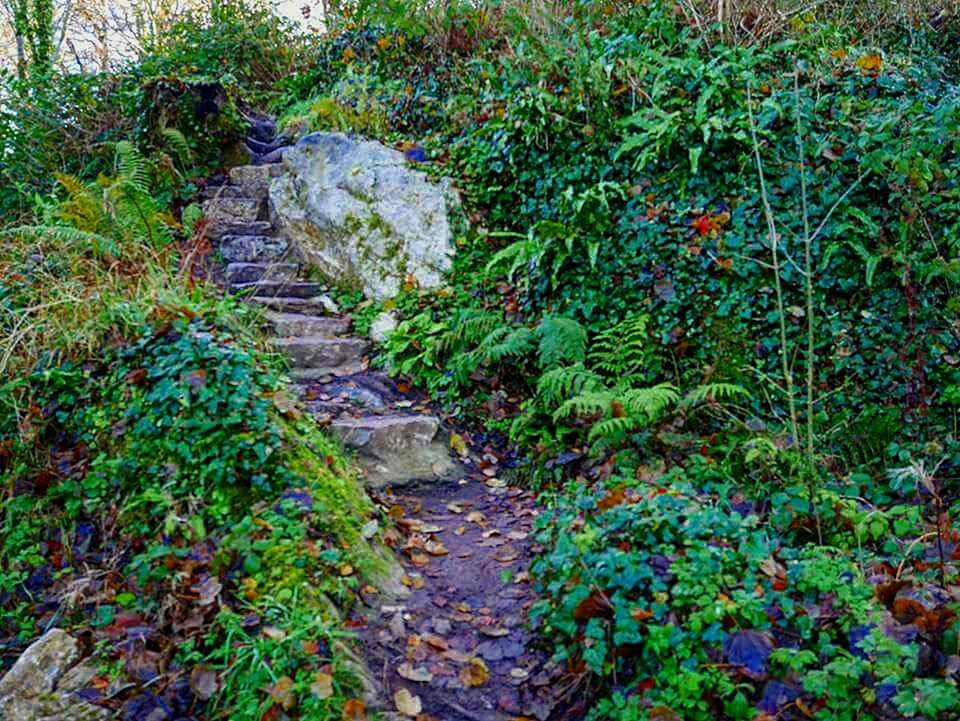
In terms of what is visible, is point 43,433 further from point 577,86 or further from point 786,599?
point 577,86

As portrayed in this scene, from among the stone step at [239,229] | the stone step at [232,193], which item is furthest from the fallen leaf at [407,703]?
the stone step at [232,193]

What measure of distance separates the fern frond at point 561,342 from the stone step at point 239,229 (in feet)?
13.7

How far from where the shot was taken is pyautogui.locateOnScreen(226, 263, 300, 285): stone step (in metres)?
7.59

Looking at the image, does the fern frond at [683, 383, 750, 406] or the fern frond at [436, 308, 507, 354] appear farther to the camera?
the fern frond at [436, 308, 507, 354]

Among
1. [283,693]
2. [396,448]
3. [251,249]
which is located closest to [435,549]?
[396,448]

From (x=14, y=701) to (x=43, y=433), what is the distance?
5.91 ft

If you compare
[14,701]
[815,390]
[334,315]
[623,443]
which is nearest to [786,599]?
[623,443]

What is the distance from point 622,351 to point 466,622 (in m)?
2.64

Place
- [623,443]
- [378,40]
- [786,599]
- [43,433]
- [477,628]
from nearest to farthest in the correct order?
[786,599], [477,628], [43,433], [623,443], [378,40]

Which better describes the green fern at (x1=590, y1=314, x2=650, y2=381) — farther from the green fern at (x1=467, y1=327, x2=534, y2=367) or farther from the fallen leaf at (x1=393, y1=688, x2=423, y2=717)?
the fallen leaf at (x1=393, y1=688, x2=423, y2=717)

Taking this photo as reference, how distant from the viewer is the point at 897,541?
386 centimetres

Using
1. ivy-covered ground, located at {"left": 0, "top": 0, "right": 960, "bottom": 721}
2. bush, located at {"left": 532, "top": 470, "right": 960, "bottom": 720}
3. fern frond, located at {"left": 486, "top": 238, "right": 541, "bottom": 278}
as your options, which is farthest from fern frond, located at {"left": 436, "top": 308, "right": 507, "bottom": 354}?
bush, located at {"left": 532, "top": 470, "right": 960, "bottom": 720}

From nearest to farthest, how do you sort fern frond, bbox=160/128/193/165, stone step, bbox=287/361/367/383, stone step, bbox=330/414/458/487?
stone step, bbox=330/414/458/487
stone step, bbox=287/361/367/383
fern frond, bbox=160/128/193/165

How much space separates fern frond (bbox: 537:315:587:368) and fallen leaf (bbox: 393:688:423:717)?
9.80 ft
